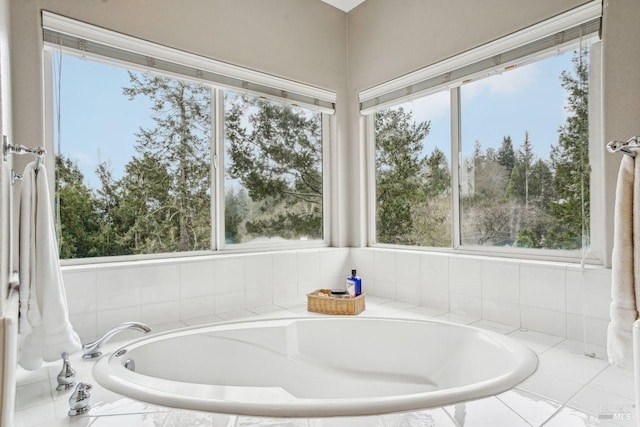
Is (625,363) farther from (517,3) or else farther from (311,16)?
(311,16)

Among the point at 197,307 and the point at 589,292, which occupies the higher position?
the point at 589,292

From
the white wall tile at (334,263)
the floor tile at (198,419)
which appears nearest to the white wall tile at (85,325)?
the floor tile at (198,419)

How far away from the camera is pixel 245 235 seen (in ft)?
8.14

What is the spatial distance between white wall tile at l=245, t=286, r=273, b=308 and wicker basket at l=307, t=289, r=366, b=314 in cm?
27

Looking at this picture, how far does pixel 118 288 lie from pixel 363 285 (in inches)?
61.7

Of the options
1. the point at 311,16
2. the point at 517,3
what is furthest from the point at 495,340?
the point at 311,16

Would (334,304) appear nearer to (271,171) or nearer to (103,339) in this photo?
(271,171)

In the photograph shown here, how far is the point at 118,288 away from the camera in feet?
6.09

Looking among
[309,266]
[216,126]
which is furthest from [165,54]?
[309,266]

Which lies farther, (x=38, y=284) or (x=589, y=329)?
(x=589, y=329)

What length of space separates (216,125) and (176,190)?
0.48 metres

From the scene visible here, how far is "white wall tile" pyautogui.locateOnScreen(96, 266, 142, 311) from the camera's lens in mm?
1810

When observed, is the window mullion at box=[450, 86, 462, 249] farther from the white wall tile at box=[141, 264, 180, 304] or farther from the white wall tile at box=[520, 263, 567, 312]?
the white wall tile at box=[141, 264, 180, 304]

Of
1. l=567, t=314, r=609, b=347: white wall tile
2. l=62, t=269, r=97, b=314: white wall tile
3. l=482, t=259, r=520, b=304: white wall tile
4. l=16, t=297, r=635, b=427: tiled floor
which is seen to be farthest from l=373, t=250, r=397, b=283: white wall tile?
l=62, t=269, r=97, b=314: white wall tile
